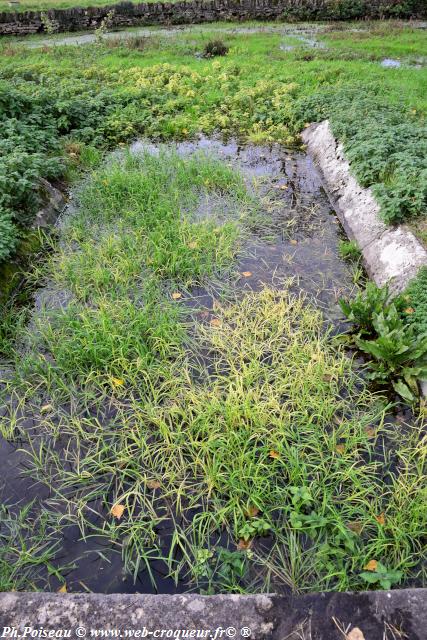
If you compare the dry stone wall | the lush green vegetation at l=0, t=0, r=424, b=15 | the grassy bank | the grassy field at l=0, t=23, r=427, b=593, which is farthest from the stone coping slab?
the lush green vegetation at l=0, t=0, r=424, b=15

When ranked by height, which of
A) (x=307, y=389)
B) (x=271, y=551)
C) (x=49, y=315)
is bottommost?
(x=271, y=551)

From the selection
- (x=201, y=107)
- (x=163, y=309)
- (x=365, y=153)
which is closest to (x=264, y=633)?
(x=163, y=309)

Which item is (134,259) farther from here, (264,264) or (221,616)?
(221,616)

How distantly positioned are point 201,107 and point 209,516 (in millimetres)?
10851

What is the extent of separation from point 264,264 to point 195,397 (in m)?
2.76

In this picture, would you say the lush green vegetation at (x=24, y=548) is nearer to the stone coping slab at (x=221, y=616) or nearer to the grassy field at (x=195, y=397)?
the grassy field at (x=195, y=397)

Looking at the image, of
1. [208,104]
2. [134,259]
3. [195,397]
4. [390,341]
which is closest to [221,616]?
[195,397]

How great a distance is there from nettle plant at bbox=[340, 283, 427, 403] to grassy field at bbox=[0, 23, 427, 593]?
19 cm

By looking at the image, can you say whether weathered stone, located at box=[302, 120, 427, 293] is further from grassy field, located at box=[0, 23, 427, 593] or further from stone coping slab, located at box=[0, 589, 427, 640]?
stone coping slab, located at box=[0, 589, 427, 640]

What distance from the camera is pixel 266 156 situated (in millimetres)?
9375

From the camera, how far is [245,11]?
21.5 metres

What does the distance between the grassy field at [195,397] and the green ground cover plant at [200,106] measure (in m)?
0.08

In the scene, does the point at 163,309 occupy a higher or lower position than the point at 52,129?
lower

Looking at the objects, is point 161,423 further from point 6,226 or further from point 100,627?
point 6,226
